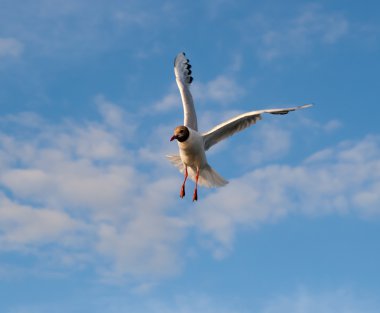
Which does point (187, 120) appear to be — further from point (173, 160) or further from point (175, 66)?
point (175, 66)

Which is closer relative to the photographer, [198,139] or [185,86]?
[198,139]

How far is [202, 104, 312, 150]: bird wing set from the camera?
21.6 m

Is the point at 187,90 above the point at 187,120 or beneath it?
above

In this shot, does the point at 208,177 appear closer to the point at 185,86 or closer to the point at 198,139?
the point at 198,139

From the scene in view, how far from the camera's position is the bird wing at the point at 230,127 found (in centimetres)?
2162

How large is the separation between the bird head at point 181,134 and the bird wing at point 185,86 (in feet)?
7.06

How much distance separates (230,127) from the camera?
72.5 ft

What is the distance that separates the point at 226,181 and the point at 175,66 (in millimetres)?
5723

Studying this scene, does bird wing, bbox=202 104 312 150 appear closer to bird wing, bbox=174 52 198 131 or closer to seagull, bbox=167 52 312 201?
seagull, bbox=167 52 312 201

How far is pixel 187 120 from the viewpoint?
22984 mm

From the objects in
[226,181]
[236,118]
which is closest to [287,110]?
[236,118]

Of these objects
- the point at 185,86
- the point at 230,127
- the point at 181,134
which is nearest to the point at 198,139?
the point at 181,134

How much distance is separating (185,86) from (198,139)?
4.52m

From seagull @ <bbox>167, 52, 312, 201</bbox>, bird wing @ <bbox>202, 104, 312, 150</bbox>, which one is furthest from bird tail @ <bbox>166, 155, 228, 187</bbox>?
bird wing @ <bbox>202, 104, 312, 150</bbox>
